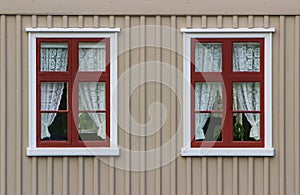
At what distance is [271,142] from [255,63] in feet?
3.20

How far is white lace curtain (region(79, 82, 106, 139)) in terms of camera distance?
46.0 feet

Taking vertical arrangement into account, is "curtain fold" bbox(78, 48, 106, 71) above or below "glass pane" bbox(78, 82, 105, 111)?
above

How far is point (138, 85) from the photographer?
13977mm

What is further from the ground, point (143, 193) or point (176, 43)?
point (176, 43)

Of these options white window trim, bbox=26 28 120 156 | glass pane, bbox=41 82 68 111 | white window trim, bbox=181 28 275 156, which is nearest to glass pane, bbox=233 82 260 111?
white window trim, bbox=181 28 275 156

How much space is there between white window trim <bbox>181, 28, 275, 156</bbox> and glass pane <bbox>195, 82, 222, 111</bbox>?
13cm

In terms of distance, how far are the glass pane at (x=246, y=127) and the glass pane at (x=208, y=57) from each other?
25.1 inches

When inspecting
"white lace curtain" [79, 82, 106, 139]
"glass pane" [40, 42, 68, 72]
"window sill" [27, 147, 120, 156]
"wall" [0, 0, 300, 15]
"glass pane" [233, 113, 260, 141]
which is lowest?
"window sill" [27, 147, 120, 156]

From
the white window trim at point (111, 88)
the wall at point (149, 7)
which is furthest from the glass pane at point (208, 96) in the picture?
the white window trim at point (111, 88)

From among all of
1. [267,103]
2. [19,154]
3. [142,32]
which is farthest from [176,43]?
[19,154]

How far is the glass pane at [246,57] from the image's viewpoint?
1405cm

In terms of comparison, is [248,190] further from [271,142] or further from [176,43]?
[176,43]

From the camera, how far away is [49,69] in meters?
14.0

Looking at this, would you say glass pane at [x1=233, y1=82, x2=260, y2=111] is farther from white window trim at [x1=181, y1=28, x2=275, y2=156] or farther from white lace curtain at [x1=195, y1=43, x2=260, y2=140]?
white window trim at [x1=181, y1=28, x2=275, y2=156]
